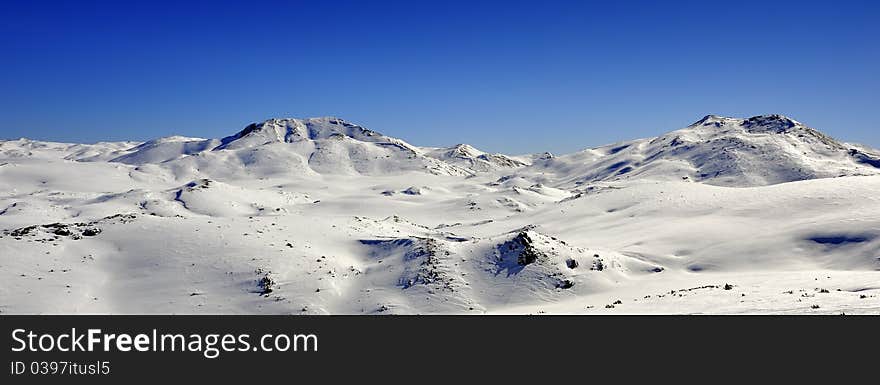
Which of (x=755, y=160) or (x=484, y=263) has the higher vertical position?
(x=755, y=160)

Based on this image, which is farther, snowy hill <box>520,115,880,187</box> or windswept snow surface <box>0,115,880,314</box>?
snowy hill <box>520,115,880,187</box>

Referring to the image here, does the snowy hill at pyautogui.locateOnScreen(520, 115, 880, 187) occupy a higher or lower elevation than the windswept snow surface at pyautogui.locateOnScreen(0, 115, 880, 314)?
higher

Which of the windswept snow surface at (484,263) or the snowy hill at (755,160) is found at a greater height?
the snowy hill at (755,160)

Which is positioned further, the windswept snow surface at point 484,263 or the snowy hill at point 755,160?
the snowy hill at point 755,160

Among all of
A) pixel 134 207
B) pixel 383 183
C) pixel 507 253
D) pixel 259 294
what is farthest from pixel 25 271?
pixel 383 183

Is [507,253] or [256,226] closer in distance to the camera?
[507,253]

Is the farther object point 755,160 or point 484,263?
point 755,160

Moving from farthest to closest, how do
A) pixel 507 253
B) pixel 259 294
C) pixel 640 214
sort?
pixel 640 214 < pixel 507 253 < pixel 259 294

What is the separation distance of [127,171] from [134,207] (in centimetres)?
9006

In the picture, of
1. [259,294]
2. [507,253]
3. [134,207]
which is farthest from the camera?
[134,207]

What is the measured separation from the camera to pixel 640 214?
68.2 metres
